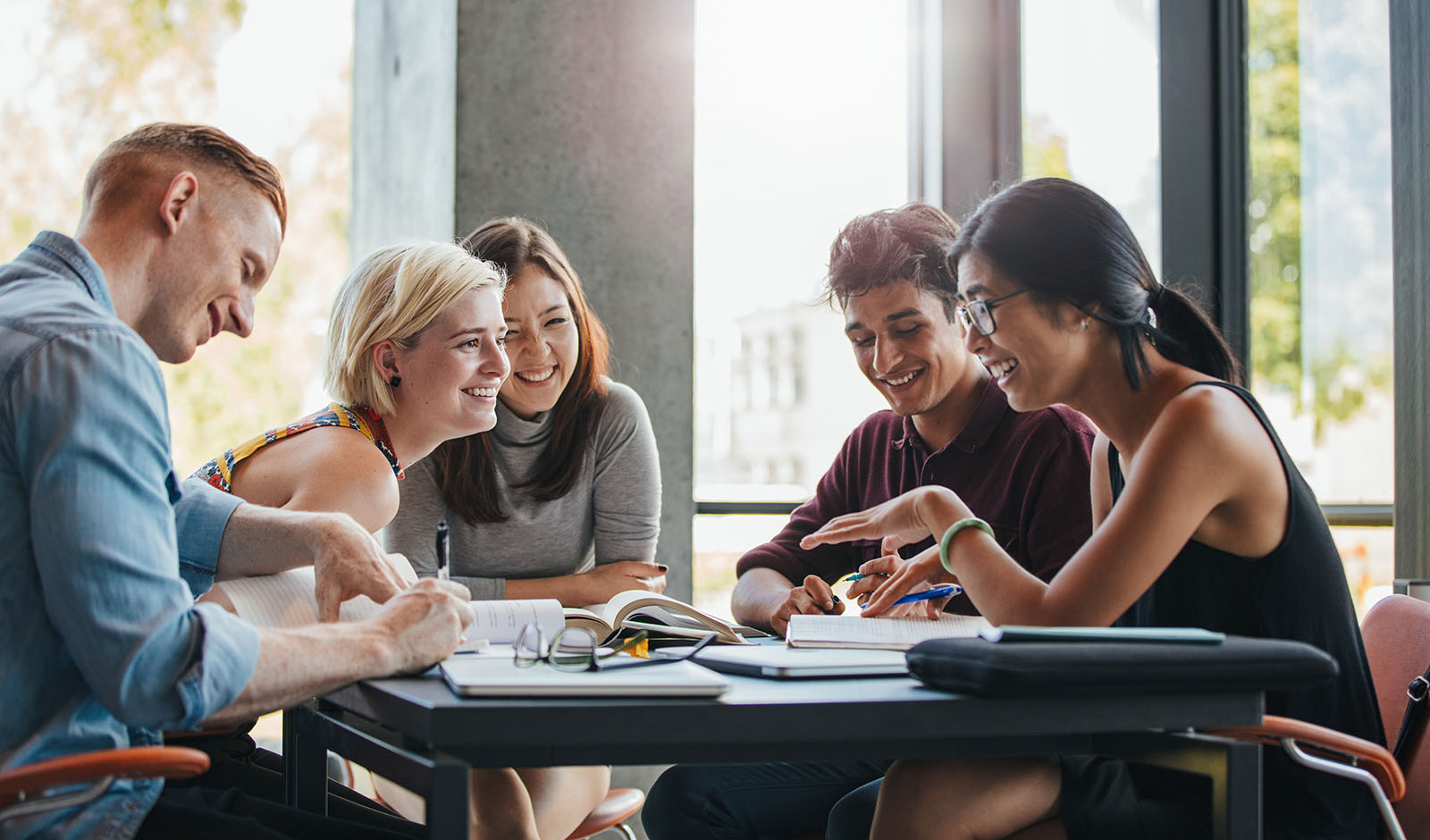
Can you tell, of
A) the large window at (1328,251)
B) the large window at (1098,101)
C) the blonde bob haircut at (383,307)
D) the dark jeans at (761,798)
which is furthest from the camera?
the large window at (1098,101)

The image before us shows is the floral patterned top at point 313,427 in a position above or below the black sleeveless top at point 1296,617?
above

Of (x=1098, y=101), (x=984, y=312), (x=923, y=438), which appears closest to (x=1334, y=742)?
(x=984, y=312)

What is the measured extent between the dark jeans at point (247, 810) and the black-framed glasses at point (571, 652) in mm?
274

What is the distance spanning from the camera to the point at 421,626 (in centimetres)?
123

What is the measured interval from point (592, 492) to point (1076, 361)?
1397mm

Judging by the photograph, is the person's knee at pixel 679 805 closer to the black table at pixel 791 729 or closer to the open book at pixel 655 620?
the open book at pixel 655 620

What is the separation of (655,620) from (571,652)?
666 mm

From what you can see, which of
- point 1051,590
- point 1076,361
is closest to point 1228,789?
point 1051,590

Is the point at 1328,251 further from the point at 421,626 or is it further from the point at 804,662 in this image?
the point at 421,626

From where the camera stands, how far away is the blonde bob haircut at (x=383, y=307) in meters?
2.26

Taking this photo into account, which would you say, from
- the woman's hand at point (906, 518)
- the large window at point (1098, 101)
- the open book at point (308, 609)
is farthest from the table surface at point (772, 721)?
the large window at point (1098, 101)

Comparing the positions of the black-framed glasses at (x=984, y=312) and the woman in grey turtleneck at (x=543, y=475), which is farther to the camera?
the woman in grey turtleneck at (x=543, y=475)

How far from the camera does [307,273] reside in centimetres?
438

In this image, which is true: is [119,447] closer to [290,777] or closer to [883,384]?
[290,777]
